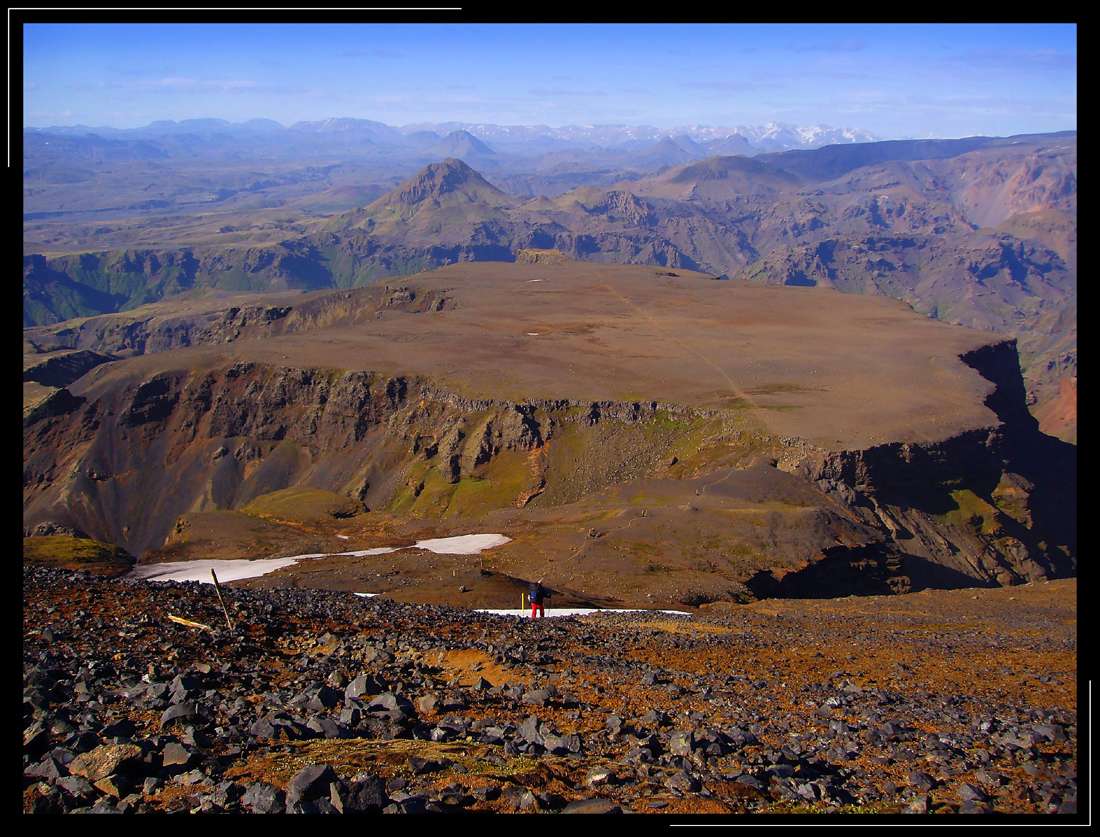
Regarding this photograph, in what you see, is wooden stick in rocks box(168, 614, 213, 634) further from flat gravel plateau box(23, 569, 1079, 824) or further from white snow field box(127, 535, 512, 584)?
white snow field box(127, 535, 512, 584)

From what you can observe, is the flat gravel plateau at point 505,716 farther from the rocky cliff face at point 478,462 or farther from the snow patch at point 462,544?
the rocky cliff face at point 478,462

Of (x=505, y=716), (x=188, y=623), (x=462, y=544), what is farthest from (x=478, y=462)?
(x=505, y=716)

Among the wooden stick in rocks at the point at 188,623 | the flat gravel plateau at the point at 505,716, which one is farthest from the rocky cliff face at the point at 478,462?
the wooden stick in rocks at the point at 188,623

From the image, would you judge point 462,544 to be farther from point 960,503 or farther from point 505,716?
point 960,503

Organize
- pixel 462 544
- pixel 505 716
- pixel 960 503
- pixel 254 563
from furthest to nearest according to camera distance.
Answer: pixel 960 503, pixel 462 544, pixel 254 563, pixel 505 716

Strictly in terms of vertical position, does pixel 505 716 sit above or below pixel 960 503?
above

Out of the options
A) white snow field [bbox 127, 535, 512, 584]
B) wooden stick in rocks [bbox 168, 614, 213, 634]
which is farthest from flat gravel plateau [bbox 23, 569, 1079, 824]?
white snow field [bbox 127, 535, 512, 584]

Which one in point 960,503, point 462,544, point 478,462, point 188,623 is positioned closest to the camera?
point 188,623

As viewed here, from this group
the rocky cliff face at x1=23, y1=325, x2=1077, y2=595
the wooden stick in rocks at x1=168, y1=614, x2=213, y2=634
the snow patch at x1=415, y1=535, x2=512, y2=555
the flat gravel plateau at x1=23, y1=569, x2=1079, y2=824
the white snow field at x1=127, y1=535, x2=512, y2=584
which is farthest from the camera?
the rocky cliff face at x1=23, y1=325, x2=1077, y2=595
